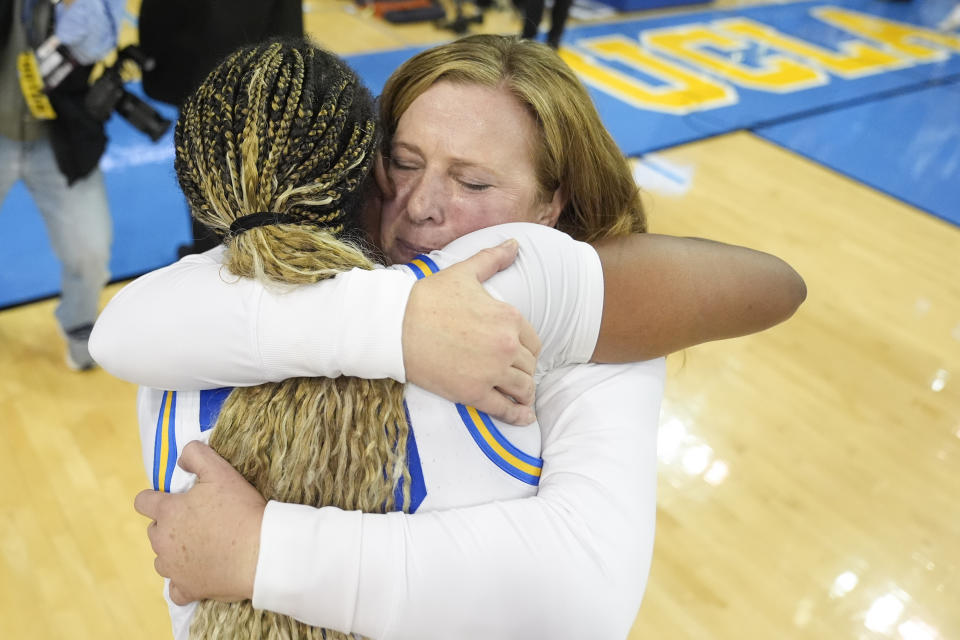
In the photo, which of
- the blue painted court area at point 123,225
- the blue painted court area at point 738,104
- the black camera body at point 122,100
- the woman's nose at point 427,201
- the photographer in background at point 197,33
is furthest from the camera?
the blue painted court area at point 738,104

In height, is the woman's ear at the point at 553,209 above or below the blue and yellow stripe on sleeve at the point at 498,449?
above

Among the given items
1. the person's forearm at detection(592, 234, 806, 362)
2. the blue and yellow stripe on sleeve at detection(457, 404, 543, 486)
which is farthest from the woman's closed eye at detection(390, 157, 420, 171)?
the blue and yellow stripe on sleeve at detection(457, 404, 543, 486)

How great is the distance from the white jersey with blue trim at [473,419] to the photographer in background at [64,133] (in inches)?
58.0

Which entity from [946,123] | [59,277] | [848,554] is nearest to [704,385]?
[848,554]

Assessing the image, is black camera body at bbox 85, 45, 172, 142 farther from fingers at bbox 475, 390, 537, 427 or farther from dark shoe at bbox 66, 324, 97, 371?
fingers at bbox 475, 390, 537, 427

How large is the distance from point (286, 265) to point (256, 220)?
0.21ft

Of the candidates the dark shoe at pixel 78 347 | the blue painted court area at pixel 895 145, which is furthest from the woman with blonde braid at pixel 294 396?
the blue painted court area at pixel 895 145

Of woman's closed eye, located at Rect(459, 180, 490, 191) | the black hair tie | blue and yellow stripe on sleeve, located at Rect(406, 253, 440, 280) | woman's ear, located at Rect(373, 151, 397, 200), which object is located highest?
the black hair tie

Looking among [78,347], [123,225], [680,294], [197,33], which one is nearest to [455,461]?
[680,294]

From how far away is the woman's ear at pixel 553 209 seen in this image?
132 cm

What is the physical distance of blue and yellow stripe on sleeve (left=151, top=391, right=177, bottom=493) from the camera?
32.8 inches

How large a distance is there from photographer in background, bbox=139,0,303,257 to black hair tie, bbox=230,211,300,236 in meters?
1.06

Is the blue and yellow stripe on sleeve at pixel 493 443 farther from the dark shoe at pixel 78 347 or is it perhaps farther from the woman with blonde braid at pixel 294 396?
the dark shoe at pixel 78 347

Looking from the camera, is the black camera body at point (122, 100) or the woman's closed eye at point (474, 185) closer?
the woman's closed eye at point (474, 185)
